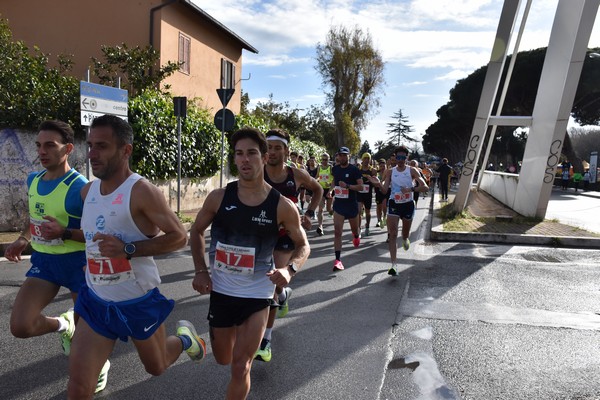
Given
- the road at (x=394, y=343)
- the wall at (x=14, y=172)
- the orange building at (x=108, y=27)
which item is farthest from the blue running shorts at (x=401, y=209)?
the orange building at (x=108, y=27)

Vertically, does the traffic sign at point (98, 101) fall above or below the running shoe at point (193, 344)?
above

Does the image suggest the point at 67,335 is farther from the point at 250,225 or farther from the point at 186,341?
the point at 250,225

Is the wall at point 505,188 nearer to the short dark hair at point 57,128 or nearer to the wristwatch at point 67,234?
the short dark hair at point 57,128

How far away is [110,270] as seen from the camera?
2.88 meters

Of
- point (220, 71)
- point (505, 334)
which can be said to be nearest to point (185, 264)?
point (505, 334)

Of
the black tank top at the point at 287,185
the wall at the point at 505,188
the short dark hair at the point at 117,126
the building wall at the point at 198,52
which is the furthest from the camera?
the building wall at the point at 198,52

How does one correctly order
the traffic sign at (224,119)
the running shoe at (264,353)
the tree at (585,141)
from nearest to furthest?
1. the running shoe at (264,353)
2. the traffic sign at (224,119)
3. the tree at (585,141)

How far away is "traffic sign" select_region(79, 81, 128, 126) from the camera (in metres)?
9.13

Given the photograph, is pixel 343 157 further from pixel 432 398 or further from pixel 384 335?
pixel 432 398

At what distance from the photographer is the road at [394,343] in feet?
12.2

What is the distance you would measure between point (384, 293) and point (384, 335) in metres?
1.73

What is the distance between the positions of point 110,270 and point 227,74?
23809 mm

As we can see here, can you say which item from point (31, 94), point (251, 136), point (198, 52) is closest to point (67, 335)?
point (251, 136)

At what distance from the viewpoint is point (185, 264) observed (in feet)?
27.0
